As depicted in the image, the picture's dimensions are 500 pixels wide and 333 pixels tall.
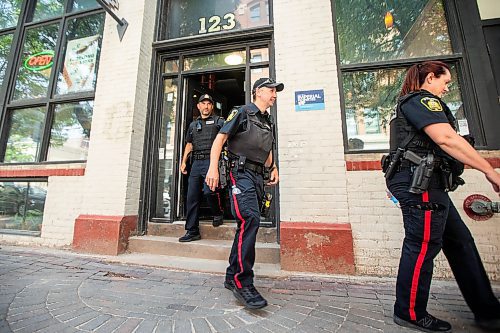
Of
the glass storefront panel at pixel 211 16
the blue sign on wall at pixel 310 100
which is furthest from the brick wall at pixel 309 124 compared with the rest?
the glass storefront panel at pixel 211 16

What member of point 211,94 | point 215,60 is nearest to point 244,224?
point 215,60

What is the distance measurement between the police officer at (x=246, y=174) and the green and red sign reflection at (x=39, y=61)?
4467mm

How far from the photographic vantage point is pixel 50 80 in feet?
14.5

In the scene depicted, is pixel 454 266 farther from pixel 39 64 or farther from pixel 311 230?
pixel 39 64

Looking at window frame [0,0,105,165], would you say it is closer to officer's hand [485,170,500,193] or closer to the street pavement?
the street pavement

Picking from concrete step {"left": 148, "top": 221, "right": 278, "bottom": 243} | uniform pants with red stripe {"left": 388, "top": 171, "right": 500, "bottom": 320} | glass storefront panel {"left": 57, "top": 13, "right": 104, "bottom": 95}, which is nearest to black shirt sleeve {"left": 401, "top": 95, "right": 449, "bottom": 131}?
uniform pants with red stripe {"left": 388, "top": 171, "right": 500, "bottom": 320}

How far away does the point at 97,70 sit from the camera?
418 centimetres

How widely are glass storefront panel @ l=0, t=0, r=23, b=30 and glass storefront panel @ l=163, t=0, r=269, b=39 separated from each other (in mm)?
3426

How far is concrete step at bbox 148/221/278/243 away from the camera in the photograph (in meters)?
3.26

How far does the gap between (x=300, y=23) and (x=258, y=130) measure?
6.56 ft

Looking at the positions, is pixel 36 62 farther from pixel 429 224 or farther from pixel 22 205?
pixel 429 224

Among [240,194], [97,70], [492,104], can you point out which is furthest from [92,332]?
[492,104]

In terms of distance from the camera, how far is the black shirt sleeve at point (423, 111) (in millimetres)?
1531

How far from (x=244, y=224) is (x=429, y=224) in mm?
1269
